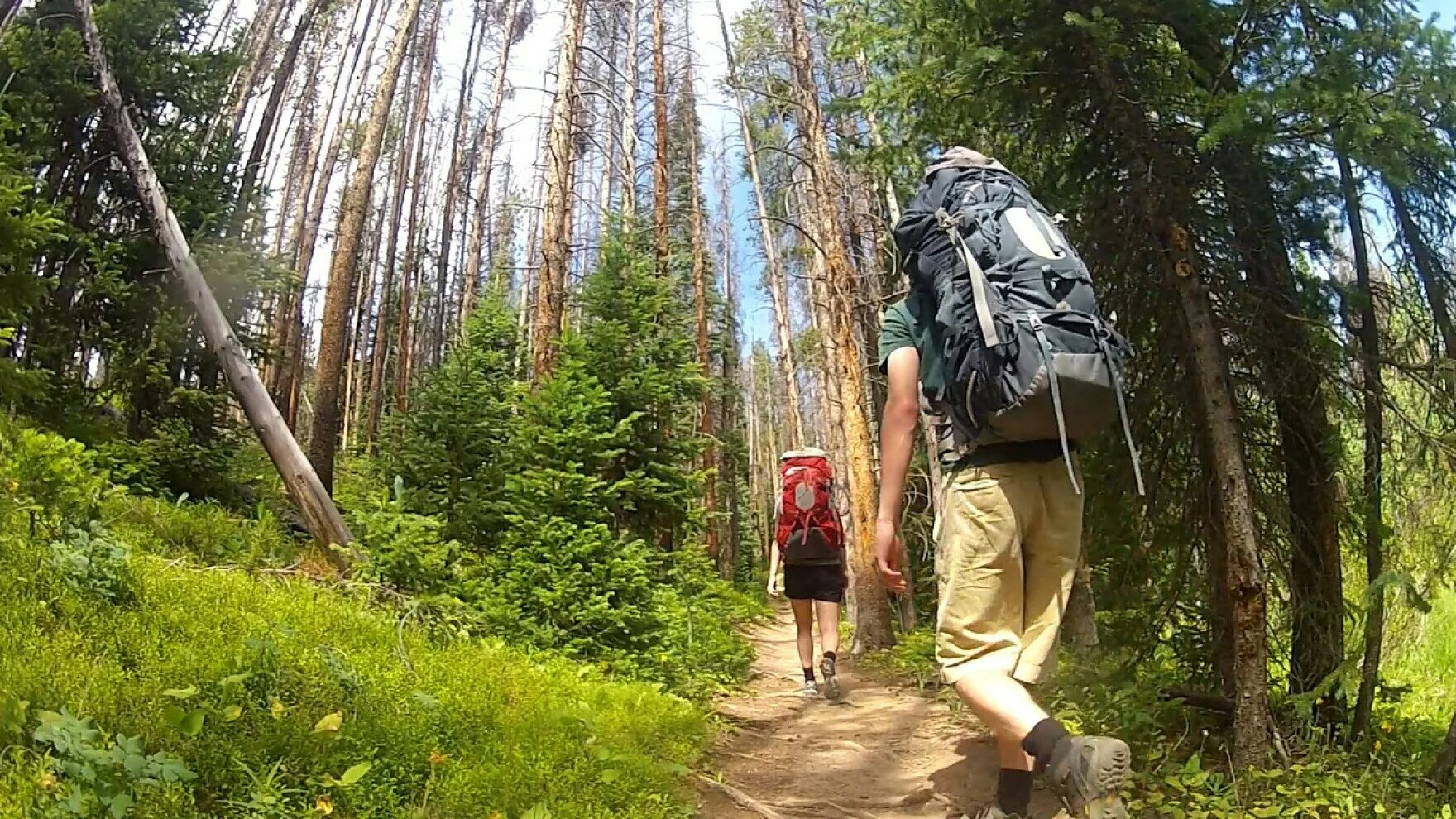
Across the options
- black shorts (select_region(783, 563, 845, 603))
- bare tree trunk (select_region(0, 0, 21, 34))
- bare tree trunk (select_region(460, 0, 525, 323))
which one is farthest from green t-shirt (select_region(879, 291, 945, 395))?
bare tree trunk (select_region(460, 0, 525, 323))

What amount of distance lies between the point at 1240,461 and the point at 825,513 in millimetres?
3635

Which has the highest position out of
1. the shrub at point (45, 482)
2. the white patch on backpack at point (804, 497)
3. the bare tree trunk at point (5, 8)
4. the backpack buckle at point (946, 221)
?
the bare tree trunk at point (5, 8)

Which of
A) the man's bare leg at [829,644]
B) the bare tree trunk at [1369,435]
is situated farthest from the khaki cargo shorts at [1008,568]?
the man's bare leg at [829,644]

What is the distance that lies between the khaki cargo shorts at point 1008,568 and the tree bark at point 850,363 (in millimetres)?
7241

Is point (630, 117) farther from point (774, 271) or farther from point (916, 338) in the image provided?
point (916, 338)

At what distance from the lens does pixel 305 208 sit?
21.9 m

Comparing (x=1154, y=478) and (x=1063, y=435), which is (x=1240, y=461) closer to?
(x=1154, y=478)

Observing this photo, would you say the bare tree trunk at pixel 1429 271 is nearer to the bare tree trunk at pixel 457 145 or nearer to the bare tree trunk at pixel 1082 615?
the bare tree trunk at pixel 1082 615

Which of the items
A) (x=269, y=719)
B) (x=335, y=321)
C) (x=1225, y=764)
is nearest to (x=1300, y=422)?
(x=1225, y=764)

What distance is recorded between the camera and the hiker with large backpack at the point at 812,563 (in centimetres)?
666

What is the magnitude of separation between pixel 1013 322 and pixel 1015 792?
1.54 m

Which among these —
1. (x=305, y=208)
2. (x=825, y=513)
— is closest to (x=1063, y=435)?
(x=825, y=513)

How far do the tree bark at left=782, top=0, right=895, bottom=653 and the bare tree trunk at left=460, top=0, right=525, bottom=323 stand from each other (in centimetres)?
1227

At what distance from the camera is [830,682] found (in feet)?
22.0
